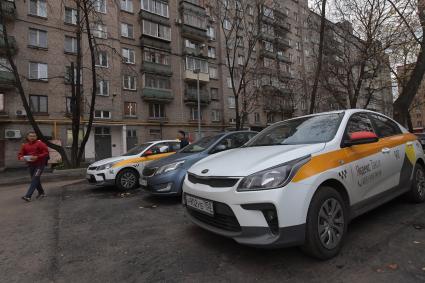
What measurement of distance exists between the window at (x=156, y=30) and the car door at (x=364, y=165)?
2729cm

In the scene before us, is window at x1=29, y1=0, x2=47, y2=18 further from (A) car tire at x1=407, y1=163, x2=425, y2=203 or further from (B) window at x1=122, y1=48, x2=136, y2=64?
(A) car tire at x1=407, y1=163, x2=425, y2=203

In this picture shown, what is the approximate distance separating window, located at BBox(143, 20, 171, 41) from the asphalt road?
85.3 ft

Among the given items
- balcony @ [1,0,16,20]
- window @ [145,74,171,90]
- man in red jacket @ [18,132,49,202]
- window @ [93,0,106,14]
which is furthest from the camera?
window @ [145,74,171,90]

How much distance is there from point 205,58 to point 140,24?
7729 millimetres

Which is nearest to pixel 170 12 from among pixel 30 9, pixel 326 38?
pixel 30 9

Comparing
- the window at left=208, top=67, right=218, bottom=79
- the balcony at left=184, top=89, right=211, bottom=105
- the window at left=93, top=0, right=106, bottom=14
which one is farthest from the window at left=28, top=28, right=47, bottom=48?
the window at left=208, top=67, right=218, bottom=79

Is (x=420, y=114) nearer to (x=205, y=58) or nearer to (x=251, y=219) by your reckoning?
(x=205, y=58)

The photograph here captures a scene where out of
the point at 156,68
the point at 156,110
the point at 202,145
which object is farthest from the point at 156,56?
the point at 202,145

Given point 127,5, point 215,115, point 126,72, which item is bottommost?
point 215,115

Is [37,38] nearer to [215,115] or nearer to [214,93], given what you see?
[214,93]

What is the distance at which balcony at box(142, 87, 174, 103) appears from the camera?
86.5ft

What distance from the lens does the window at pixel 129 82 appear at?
26.3m

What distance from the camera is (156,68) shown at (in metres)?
27.5

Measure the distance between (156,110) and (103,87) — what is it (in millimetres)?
5523
